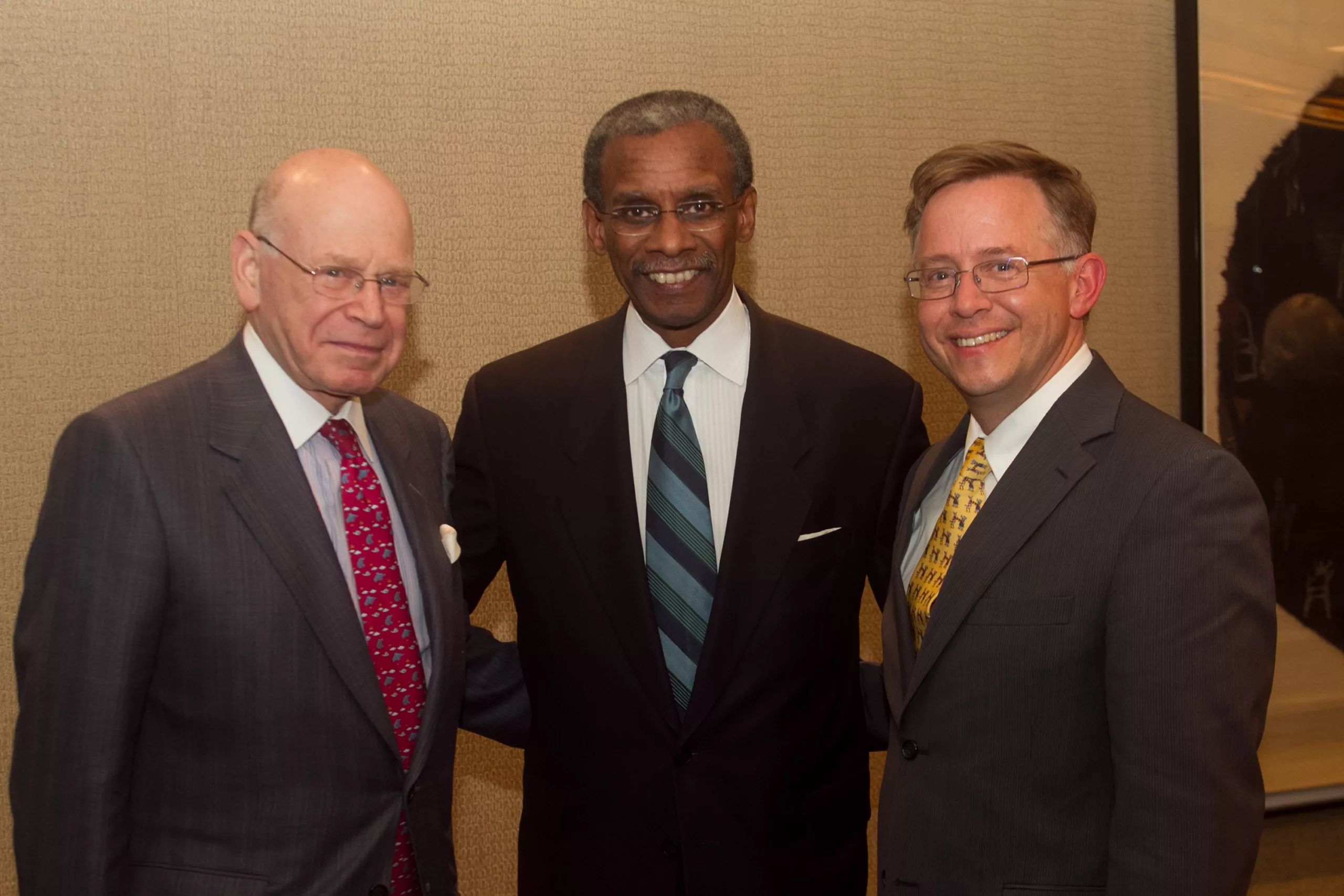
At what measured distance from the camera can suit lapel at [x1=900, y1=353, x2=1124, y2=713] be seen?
162cm

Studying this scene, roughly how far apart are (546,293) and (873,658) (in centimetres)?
129

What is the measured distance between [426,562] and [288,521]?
27cm

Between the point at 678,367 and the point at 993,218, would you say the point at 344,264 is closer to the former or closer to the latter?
the point at 678,367

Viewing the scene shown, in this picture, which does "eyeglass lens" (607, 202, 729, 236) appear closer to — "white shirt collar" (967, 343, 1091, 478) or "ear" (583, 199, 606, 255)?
"ear" (583, 199, 606, 255)

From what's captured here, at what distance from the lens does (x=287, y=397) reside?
1673 millimetres

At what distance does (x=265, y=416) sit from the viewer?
163 centimetres

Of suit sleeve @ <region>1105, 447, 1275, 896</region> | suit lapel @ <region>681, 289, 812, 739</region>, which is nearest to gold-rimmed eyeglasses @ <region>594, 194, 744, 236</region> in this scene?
suit lapel @ <region>681, 289, 812, 739</region>

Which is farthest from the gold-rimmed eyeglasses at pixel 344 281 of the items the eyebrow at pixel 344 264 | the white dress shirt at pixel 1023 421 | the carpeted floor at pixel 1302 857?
the carpeted floor at pixel 1302 857

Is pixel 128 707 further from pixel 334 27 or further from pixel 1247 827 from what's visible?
pixel 334 27

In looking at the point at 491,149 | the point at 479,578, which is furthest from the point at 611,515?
the point at 491,149

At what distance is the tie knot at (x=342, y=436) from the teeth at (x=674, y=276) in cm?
61

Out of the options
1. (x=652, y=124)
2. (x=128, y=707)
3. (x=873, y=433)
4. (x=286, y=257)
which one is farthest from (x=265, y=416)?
(x=873, y=433)

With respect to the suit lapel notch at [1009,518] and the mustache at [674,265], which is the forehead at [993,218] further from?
the mustache at [674,265]

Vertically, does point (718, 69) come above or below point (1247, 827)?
above
